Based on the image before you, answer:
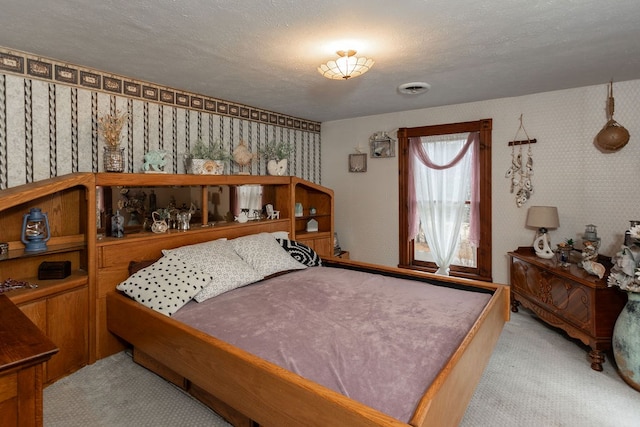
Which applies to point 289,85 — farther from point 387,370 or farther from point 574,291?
point 574,291

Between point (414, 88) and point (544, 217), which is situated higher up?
point (414, 88)

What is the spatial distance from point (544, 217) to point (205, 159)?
3.52 metres

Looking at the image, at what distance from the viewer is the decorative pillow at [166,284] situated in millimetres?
2346

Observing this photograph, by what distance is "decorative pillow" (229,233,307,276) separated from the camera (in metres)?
3.12

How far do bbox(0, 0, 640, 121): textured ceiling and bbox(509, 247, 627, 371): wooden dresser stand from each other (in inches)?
68.3

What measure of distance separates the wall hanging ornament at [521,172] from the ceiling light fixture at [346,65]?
240cm

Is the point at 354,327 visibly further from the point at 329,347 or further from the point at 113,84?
the point at 113,84

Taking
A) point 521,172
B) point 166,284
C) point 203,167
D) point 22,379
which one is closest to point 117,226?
point 166,284

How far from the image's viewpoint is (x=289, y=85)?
3346mm

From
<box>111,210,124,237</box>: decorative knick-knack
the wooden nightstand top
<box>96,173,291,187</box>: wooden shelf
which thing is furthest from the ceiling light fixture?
the wooden nightstand top

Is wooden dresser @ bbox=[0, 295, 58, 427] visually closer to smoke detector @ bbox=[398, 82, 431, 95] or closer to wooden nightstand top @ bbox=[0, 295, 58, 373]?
wooden nightstand top @ bbox=[0, 295, 58, 373]

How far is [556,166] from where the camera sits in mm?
3658

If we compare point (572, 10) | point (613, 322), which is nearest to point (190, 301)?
point (572, 10)

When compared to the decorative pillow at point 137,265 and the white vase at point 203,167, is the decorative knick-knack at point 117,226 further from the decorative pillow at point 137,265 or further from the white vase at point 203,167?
the white vase at point 203,167
